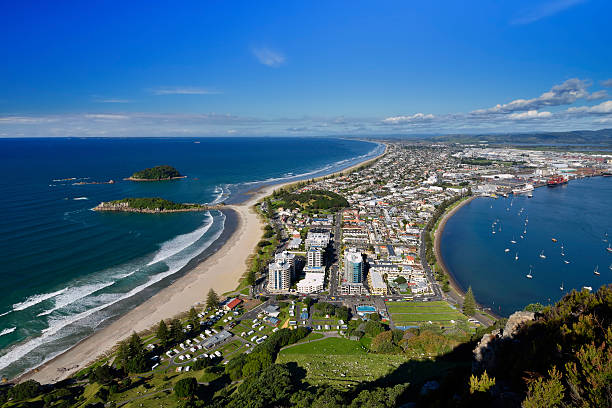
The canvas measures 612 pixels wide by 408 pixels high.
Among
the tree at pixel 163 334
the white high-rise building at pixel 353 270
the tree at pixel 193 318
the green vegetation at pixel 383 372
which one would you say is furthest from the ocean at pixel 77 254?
the white high-rise building at pixel 353 270

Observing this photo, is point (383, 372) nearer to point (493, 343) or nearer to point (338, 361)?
point (338, 361)

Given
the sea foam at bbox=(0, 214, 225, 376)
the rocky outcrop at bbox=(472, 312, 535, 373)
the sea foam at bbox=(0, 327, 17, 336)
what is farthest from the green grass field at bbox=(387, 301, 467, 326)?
the sea foam at bbox=(0, 327, 17, 336)

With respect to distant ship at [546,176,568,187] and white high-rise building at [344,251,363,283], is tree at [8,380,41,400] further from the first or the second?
distant ship at [546,176,568,187]

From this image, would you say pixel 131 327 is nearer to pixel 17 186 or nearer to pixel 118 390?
pixel 118 390

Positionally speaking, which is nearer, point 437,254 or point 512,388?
point 512,388

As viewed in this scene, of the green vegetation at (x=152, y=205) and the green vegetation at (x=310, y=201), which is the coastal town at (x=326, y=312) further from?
the green vegetation at (x=310, y=201)

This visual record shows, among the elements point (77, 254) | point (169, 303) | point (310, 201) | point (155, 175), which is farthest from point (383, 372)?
point (155, 175)

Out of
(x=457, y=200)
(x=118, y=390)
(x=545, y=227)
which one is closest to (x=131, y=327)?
(x=118, y=390)
